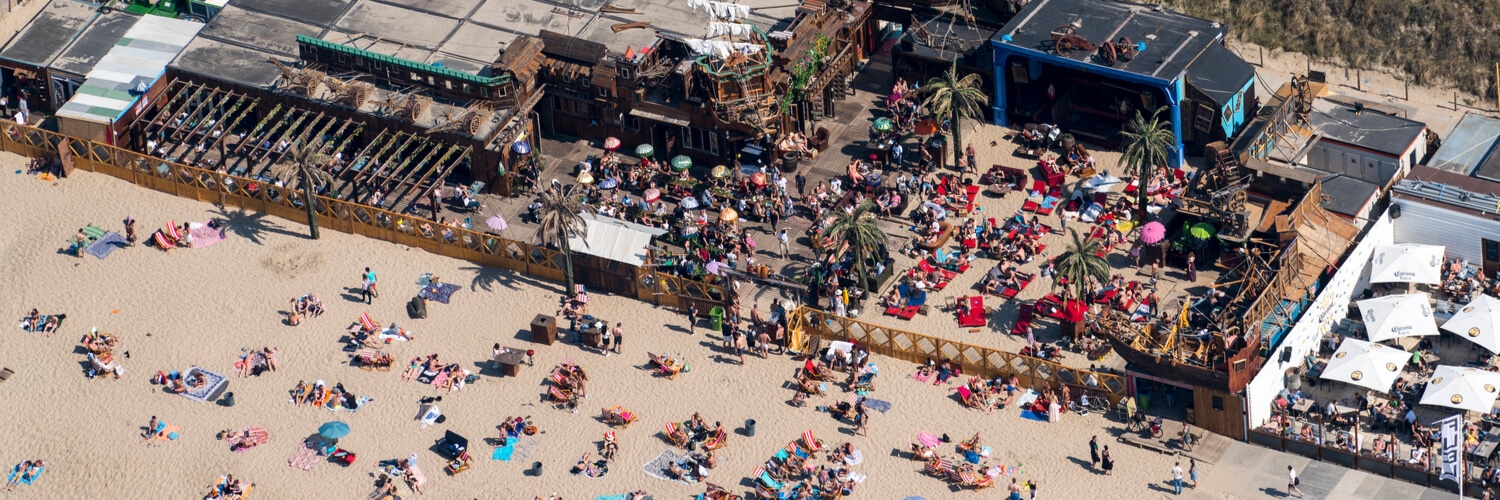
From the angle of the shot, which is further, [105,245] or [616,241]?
[105,245]

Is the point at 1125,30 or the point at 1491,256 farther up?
the point at 1125,30

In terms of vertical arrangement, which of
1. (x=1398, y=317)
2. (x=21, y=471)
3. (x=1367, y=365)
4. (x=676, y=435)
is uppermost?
(x=1398, y=317)

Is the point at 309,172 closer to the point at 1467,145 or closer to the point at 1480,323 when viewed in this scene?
the point at 1480,323

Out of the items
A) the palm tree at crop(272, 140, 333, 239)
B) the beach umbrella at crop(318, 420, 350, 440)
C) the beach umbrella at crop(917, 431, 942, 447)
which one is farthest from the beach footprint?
the beach umbrella at crop(917, 431, 942, 447)

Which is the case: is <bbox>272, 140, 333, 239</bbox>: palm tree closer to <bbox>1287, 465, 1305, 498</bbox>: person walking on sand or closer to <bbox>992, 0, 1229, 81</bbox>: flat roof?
<bbox>992, 0, 1229, 81</bbox>: flat roof

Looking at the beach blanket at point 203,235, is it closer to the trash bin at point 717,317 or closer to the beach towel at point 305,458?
the beach towel at point 305,458

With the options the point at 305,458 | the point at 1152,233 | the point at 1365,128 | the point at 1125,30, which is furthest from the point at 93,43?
the point at 1365,128

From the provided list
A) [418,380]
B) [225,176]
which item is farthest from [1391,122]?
[225,176]
